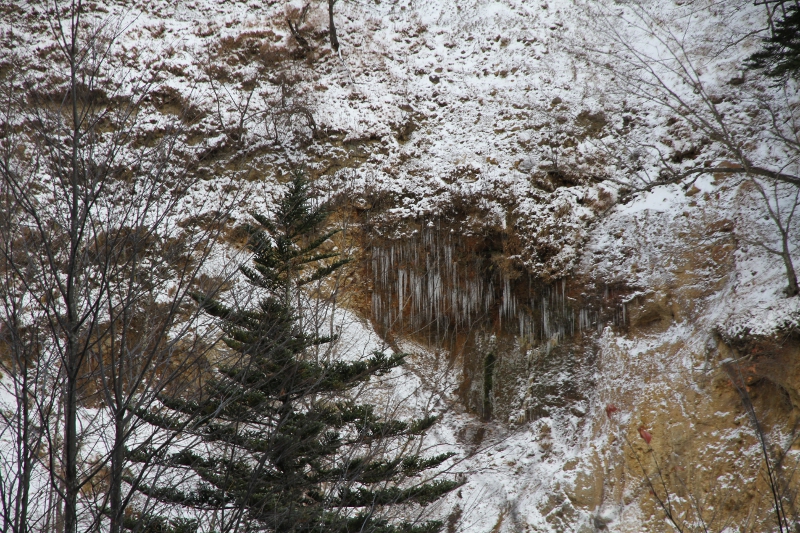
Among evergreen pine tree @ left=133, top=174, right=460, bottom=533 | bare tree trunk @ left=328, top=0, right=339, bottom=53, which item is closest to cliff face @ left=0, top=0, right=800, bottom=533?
bare tree trunk @ left=328, top=0, right=339, bottom=53

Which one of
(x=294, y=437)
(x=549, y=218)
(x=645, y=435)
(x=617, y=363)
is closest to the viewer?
(x=294, y=437)

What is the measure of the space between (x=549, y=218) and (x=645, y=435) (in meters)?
5.05

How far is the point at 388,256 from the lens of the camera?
1277 centimetres

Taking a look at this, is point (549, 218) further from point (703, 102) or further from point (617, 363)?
point (703, 102)

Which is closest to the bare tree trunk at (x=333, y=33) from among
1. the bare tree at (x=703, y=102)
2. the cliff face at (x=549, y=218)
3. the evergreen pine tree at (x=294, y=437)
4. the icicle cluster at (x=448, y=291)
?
the cliff face at (x=549, y=218)

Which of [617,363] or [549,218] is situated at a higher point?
[549,218]

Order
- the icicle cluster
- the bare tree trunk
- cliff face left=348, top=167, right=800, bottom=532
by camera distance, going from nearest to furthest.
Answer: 1. cliff face left=348, top=167, right=800, bottom=532
2. the icicle cluster
3. the bare tree trunk

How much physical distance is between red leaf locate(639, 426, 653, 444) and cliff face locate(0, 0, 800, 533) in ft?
0.11

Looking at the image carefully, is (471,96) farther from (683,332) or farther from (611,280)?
(683,332)

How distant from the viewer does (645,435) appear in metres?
9.10

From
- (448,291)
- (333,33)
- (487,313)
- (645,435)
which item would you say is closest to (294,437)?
(645,435)

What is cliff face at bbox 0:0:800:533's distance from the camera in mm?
8805

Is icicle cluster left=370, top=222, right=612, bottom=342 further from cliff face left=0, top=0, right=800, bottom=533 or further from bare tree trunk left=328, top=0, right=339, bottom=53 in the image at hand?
bare tree trunk left=328, top=0, right=339, bottom=53

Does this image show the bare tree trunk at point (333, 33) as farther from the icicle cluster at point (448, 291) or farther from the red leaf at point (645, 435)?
the red leaf at point (645, 435)
